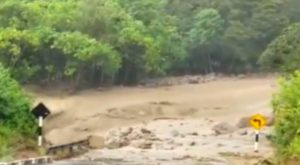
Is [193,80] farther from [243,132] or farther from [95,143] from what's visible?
[95,143]

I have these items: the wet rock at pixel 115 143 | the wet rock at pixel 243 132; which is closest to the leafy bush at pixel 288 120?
the wet rock at pixel 115 143

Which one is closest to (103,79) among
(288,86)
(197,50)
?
(197,50)

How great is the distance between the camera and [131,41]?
6228 centimetres

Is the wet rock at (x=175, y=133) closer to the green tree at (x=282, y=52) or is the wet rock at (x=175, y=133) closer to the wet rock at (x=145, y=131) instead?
the wet rock at (x=145, y=131)

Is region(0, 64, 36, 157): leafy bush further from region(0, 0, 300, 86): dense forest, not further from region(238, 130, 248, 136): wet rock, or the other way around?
region(0, 0, 300, 86): dense forest

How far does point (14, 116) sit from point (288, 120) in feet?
33.1

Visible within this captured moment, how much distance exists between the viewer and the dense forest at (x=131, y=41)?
5188 centimetres

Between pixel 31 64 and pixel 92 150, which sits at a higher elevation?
pixel 31 64

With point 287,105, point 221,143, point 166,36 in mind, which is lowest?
point 221,143

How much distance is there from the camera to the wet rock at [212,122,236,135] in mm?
44000

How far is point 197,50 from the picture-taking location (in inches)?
3132

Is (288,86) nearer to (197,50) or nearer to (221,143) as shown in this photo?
(221,143)

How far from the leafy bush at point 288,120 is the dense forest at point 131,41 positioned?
920 cm

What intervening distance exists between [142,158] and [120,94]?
30752mm
